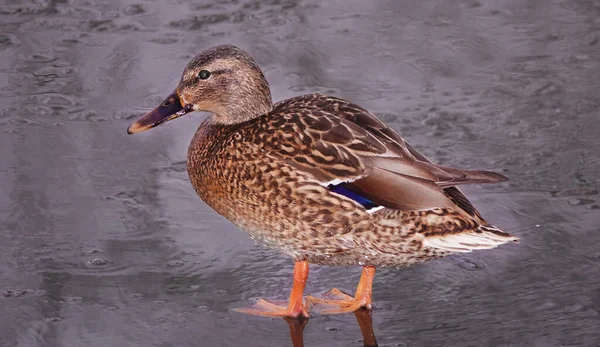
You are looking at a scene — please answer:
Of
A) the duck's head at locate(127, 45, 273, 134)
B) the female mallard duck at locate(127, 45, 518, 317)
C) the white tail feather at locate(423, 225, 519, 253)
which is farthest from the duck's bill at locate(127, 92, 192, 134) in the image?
the white tail feather at locate(423, 225, 519, 253)

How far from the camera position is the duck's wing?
4449 mm

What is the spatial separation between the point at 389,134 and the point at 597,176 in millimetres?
1465

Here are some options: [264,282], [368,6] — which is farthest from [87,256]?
[368,6]

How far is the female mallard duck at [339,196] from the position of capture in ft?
14.8

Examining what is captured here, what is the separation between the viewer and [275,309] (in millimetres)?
A: 4613

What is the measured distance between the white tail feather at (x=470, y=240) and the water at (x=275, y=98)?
277 millimetres

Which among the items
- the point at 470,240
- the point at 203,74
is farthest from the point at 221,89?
the point at 470,240

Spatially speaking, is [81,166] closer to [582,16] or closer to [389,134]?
[389,134]

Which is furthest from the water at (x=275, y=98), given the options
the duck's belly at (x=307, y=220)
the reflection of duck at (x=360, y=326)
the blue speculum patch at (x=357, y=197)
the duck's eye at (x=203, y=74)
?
the duck's eye at (x=203, y=74)

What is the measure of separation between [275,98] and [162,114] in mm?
1396

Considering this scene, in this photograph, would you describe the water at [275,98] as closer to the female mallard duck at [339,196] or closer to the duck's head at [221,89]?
the female mallard duck at [339,196]

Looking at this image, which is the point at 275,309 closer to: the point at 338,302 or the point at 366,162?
the point at 338,302

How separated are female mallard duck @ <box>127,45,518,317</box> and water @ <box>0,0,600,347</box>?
255mm

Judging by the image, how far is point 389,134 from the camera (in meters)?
4.74
